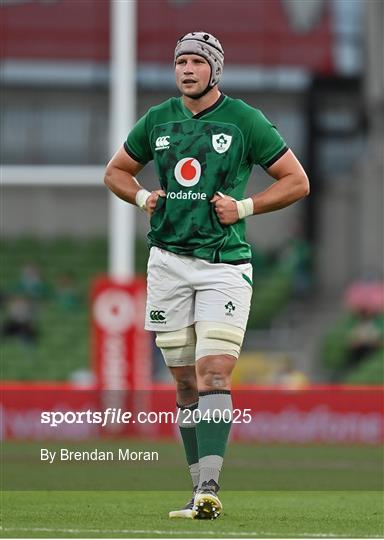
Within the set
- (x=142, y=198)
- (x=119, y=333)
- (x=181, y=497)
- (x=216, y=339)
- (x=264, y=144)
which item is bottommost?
(x=181, y=497)

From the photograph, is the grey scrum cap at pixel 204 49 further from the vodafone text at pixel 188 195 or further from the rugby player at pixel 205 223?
the vodafone text at pixel 188 195

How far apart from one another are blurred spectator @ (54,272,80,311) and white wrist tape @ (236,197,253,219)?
44.2 feet

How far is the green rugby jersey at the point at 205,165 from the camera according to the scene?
5.02 meters

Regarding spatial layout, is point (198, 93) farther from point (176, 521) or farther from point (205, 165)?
point (176, 521)

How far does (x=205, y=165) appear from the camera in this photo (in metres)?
5.02

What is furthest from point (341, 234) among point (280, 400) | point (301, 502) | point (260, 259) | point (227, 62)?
point (301, 502)

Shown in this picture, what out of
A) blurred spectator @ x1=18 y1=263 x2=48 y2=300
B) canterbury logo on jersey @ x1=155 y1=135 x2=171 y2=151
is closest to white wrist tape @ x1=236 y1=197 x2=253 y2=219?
canterbury logo on jersey @ x1=155 y1=135 x2=171 y2=151

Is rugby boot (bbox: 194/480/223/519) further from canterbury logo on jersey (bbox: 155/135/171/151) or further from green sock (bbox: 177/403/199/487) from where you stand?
canterbury logo on jersey (bbox: 155/135/171/151)

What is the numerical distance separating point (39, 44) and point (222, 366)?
14239mm

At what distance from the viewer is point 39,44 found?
1873cm

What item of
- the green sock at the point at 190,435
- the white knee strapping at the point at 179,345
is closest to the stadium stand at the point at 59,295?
the green sock at the point at 190,435

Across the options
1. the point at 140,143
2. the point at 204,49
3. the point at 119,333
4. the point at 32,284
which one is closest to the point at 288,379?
the point at 119,333

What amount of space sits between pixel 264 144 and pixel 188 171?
0.91 feet

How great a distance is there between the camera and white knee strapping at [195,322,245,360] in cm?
498
